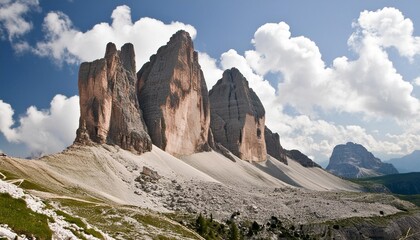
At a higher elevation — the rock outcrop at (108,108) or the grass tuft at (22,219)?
the rock outcrop at (108,108)

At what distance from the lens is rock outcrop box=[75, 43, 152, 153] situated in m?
144

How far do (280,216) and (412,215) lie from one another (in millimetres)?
64579

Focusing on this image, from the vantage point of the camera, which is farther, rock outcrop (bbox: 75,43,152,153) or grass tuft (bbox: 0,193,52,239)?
rock outcrop (bbox: 75,43,152,153)

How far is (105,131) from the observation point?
147 metres

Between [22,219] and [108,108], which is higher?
[108,108]

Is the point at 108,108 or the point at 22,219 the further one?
the point at 108,108

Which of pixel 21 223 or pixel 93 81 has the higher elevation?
pixel 93 81

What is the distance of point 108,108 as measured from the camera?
492 feet

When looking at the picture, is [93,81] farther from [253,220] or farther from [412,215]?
[412,215]

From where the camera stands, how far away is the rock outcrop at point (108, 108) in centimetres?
14375

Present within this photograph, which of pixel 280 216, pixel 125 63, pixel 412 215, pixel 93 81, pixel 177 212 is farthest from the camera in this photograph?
pixel 125 63

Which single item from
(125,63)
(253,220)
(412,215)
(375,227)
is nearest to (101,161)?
(253,220)

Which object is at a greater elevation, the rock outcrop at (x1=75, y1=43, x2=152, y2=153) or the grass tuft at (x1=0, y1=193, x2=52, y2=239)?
the rock outcrop at (x1=75, y1=43, x2=152, y2=153)

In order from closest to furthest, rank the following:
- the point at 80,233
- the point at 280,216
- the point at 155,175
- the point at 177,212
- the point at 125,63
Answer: the point at 80,233, the point at 177,212, the point at 280,216, the point at 155,175, the point at 125,63
